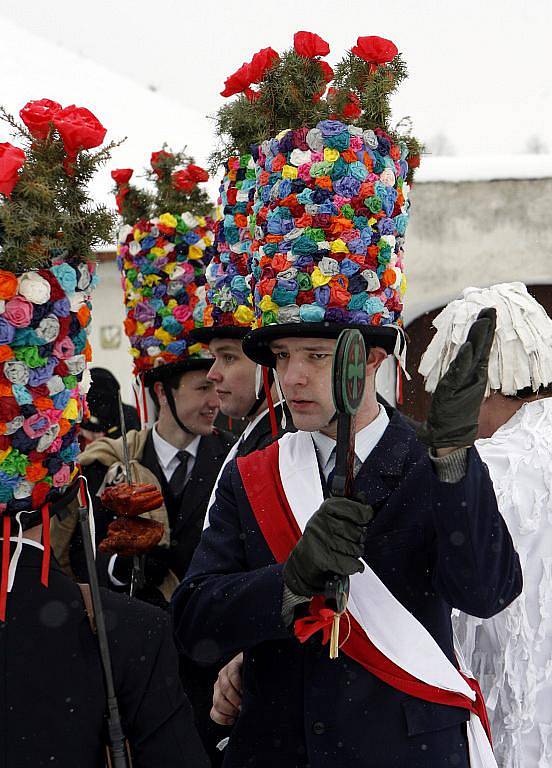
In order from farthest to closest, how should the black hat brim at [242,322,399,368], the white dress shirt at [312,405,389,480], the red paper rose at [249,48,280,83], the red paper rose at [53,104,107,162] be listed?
the red paper rose at [249,48,280,83] < the black hat brim at [242,322,399,368] < the white dress shirt at [312,405,389,480] < the red paper rose at [53,104,107,162]

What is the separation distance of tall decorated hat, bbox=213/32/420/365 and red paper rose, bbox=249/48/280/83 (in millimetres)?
108

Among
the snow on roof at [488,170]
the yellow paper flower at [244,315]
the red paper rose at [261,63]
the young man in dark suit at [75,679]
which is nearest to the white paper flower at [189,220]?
the yellow paper flower at [244,315]

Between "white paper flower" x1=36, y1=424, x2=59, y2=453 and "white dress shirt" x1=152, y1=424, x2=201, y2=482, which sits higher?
"white paper flower" x1=36, y1=424, x2=59, y2=453

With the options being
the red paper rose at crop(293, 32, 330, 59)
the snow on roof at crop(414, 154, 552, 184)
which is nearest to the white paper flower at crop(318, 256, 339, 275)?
the red paper rose at crop(293, 32, 330, 59)

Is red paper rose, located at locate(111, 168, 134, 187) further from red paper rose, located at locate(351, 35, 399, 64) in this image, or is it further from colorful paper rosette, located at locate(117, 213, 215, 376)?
red paper rose, located at locate(351, 35, 399, 64)

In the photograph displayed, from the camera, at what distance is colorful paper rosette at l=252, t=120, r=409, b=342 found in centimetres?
274

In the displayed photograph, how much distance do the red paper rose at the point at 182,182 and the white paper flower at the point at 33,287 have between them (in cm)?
252

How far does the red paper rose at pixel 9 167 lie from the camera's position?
2189mm

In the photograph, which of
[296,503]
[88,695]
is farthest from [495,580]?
[88,695]

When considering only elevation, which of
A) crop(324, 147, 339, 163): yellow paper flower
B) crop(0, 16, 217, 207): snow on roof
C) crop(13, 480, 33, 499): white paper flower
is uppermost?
crop(0, 16, 217, 207): snow on roof

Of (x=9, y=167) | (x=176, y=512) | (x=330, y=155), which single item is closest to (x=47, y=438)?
(x=9, y=167)

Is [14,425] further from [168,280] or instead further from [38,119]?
[168,280]

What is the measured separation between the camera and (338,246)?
277 centimetres

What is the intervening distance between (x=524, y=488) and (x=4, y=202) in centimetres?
159
